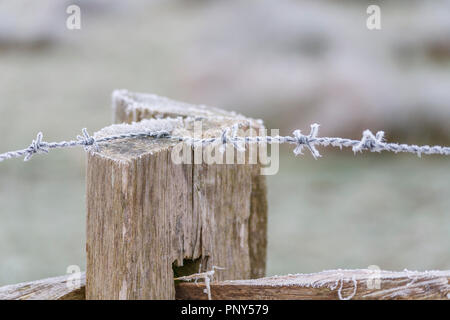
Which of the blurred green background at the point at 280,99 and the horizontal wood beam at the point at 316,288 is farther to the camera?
the blurred green background at the point at 280,99

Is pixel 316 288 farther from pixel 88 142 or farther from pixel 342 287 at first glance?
pixel 88 142

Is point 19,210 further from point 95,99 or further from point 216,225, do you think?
point 216,225

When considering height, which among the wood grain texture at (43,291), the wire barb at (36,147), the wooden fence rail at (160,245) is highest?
the wire barb at (36,147)

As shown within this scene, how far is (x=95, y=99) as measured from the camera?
7.77 m

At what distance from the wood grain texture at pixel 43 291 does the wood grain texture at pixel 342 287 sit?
0.24 metres

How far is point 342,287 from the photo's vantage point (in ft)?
3.28

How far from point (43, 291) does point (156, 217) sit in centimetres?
25

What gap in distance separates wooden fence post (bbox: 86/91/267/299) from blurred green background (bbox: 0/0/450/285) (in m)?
2.66

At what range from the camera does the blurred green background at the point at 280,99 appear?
4293mm

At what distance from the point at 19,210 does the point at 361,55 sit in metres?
4.36

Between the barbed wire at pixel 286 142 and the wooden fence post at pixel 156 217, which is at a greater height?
the barbed wire at pixel 286 142

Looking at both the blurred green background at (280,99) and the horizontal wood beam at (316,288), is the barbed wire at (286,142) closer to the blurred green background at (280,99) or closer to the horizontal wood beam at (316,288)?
the horizontal wood beam at (316,288)

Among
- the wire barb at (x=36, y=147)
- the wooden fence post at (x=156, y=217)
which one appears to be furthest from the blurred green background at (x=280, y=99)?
the wire barb at (x=36, y=147)

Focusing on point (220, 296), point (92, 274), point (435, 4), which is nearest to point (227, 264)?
point (220, 296)
